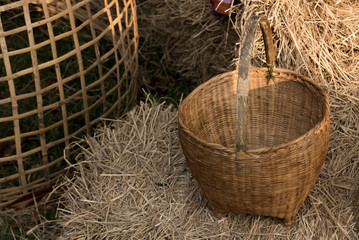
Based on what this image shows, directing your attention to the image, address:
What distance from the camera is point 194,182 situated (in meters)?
2.21

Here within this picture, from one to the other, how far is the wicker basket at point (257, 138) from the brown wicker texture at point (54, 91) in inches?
21.2

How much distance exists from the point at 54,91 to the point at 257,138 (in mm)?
1280

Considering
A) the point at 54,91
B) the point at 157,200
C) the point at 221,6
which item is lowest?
the point at 54,91

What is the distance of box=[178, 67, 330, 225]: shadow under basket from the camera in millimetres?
1781

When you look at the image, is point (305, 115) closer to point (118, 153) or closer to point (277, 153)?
point (277, 153)

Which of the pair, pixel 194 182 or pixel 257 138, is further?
pixel 257 138

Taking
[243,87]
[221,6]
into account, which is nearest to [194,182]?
[243,87]

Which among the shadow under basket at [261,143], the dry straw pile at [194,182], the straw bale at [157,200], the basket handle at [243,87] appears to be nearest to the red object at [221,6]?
the dry straw pile at [194,182]

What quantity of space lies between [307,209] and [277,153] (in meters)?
0.43

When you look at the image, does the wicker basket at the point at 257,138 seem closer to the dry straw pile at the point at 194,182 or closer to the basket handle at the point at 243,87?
the basket handle at the point at 243,87

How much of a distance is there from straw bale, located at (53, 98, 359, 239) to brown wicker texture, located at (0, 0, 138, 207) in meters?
0.20

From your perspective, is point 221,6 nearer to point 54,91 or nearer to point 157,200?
point 157,200

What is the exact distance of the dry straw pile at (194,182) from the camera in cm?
204

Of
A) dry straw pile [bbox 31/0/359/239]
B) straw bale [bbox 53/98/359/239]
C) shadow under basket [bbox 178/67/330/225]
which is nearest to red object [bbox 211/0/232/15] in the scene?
dry straw pile [bbox 31/0/359/239]
